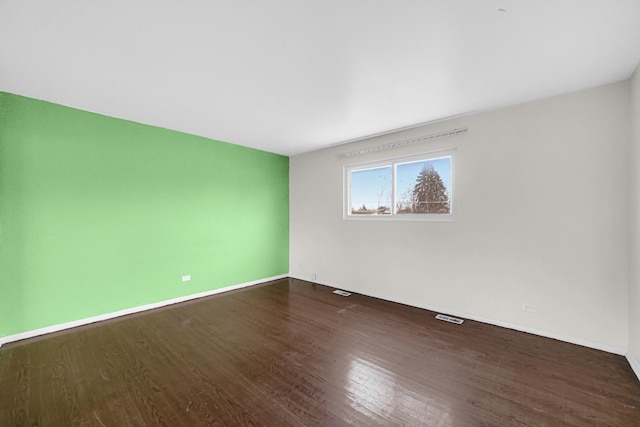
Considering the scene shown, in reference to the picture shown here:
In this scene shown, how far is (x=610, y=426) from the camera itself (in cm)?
154

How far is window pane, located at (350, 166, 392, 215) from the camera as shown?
4078 millimetres

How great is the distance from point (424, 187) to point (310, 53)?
8.09 feet

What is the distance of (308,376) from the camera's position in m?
2.04

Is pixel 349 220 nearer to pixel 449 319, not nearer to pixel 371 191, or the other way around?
pixel 371 191

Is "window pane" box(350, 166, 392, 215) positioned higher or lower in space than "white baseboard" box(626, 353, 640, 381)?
higher

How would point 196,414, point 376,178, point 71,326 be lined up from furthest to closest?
1. point 376,178
2. point 71,326
3. point 196,414

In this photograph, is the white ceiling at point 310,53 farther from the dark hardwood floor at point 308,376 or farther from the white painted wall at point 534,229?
the dark hardwood floor at point 308,376

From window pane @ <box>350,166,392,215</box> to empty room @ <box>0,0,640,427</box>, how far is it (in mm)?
51

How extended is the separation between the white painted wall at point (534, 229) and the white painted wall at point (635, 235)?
0.10 metres

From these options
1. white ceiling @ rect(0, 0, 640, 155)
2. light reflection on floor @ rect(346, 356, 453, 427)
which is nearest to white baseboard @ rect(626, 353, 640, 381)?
light reflection on floor @ rect(346, 356, 453, 427)

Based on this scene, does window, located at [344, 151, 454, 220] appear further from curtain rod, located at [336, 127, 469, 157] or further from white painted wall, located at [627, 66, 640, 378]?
white painted wall, located at [627, 66, 640, 378]

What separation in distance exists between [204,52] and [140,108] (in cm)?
158

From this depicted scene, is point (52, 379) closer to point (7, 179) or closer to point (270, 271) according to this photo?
point (7, 179)

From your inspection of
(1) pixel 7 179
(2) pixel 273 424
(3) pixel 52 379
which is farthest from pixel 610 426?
(1) pixel 7 179
